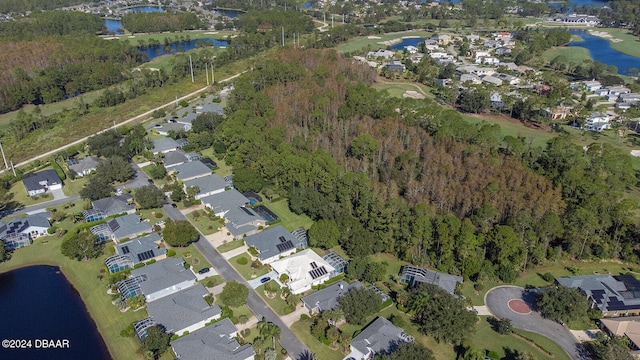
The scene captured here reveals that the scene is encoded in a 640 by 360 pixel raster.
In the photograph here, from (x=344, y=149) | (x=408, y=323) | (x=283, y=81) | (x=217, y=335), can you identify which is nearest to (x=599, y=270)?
(x=408, y=323)

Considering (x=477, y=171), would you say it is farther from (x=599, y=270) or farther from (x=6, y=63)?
(x=6, y=63)

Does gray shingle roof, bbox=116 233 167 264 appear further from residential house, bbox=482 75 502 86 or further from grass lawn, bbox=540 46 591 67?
grass lawn, bbox=540 46 591 67

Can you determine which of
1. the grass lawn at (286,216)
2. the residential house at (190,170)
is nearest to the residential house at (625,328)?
the grass lawn at (286,216)

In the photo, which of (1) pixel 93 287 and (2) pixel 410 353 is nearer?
(2) pixel 410 353

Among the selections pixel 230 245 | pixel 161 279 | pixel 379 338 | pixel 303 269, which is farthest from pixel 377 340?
pixel 161 279

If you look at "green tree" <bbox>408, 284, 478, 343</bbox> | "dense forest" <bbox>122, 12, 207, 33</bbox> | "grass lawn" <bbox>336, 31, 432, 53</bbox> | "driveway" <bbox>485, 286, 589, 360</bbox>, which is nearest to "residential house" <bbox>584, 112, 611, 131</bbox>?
"driveway" <bbox>485, 286, 589, 360</bbox>

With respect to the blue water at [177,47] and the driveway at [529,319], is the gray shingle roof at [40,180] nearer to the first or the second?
the driveway at [529,319]

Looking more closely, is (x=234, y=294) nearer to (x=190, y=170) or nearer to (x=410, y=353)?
(x=410, y=353)
